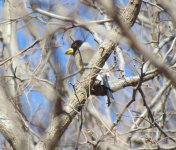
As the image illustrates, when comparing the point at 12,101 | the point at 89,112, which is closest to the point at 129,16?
the point at 12,101

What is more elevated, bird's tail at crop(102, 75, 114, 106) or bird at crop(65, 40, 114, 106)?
bird at crop(65, 40, 114, 106)

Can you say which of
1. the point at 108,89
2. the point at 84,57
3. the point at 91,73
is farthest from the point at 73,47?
the point at 91,73

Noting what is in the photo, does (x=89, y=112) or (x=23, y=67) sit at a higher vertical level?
(x=23, y=67)

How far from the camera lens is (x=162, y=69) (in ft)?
2.64

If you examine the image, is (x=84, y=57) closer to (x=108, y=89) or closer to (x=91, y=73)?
(x=108, y=89)

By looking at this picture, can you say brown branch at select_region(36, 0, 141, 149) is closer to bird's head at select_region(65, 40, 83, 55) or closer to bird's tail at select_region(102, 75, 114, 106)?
bird's tail at select_region(102, 75, 114, 106)

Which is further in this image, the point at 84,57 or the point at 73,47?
A: the point at 73,47

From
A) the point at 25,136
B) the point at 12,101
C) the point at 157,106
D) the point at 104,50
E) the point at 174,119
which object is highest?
the point at 104,50

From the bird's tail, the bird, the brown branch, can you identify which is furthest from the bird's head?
the brown branch

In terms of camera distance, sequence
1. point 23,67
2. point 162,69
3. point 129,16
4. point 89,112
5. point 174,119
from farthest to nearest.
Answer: point 174,119 < point 89,112 < point 23,67 < point 129,16 < point 162,69

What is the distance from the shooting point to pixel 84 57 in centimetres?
532

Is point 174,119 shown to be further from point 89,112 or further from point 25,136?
point 25,136

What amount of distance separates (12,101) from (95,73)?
0.64 metres

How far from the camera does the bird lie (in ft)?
13.1
